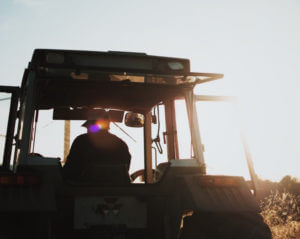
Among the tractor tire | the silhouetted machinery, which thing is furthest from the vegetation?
the tractor tire

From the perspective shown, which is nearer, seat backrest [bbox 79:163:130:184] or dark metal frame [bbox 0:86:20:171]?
seat backrest [bbox 79:163:130:184]

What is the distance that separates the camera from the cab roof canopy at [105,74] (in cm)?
284

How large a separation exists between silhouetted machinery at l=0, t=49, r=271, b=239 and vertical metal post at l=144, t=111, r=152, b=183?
114 cm

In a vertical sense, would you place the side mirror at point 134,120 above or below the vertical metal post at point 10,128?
above

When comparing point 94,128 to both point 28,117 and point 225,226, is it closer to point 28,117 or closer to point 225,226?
point 28,117

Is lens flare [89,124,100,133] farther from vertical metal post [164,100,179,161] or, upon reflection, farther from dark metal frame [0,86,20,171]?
vertical metal post [164,100,179,161]

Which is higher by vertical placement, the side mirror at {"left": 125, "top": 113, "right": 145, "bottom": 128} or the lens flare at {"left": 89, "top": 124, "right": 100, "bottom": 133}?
the side mirror at {"left": 125, "top": 113, "right": 145, "bottom": 128}

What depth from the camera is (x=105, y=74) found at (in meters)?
3.16

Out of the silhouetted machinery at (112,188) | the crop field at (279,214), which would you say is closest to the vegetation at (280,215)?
the crop field at (279,214)

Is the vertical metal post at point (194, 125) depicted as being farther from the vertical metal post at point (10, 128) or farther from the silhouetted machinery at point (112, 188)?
the vertical metal post at point (10, 128)

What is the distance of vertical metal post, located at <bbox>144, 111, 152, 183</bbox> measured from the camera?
4.63 m

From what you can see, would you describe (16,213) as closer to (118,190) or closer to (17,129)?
(118,190)

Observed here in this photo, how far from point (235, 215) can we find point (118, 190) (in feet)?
3.07

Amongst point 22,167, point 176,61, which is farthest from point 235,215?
point 22,167
